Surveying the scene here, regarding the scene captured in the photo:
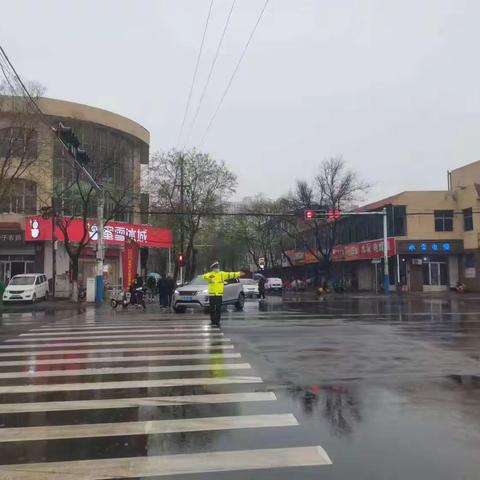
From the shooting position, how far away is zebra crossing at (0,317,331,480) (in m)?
5.19

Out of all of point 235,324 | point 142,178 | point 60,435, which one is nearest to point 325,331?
point 235,324

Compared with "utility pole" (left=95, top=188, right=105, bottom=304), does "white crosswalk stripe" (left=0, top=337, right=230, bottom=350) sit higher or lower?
lower

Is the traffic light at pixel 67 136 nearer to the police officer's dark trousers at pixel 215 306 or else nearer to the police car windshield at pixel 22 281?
the police officer's dark trousers at pixel 215 306

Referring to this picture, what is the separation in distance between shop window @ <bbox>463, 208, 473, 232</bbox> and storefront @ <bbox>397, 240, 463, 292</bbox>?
1215mm

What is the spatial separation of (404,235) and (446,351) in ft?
119

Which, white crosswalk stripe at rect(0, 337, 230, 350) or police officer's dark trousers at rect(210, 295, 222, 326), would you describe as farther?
police officer's dark trousers at rect(210, 295, 222, 326)

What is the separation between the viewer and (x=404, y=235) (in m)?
46.6

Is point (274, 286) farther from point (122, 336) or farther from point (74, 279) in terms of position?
point (122, 336)

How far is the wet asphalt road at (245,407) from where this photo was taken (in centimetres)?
516

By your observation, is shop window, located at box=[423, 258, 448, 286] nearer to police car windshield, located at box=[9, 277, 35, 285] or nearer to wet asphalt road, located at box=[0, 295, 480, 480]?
police car windshield, located at box=[9, 277, 35, 285]

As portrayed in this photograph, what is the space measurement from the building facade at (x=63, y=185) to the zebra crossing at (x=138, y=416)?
21175 mm

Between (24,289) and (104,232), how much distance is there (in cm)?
948

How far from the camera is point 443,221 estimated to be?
46.6m

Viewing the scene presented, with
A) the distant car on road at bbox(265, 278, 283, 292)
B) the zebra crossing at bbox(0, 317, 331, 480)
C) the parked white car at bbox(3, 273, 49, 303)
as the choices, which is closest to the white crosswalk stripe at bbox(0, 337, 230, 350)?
the zebra crossing at bbox(0, 317, 331, 480)
